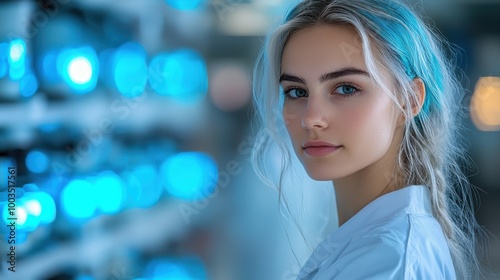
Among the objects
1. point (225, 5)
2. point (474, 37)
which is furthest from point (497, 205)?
point (225, 5)

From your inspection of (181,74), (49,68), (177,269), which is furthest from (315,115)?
(177,269)

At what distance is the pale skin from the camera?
3.15 feet

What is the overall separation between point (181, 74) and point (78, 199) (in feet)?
3.37

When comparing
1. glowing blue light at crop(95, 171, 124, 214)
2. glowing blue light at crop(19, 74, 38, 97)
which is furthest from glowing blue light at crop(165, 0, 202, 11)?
glowing blue light at crop(19, 74, 38, 97)

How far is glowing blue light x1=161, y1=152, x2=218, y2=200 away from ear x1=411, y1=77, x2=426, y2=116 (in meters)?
2.15

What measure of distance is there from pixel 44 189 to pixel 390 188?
141 centimetres

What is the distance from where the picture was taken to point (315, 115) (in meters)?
0.95

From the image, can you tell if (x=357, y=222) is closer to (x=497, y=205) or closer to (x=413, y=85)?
(x=413, y=85)

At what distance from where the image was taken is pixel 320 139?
0.96 m

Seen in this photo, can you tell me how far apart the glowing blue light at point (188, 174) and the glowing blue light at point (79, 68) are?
0.72 m

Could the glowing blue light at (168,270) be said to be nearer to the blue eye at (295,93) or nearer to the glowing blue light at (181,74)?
the glowing blue light at (181,74)

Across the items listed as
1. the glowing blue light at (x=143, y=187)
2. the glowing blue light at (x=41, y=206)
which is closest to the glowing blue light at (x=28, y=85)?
the glowing blue light at (x=41, y=206)

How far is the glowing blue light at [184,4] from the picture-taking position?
10.4 feet

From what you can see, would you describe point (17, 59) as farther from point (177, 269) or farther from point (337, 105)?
point (177, 269)
